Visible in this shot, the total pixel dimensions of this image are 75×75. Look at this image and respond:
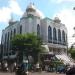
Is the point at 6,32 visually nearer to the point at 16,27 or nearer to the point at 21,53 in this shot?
the point at 16,27

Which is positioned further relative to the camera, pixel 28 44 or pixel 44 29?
pixel 44 29

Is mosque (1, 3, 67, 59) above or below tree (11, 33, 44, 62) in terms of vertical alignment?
above

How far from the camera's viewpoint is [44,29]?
236 feet

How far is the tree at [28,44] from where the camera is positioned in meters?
51.9

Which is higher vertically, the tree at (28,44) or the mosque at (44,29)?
the mosque at (44,29)

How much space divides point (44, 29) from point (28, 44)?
21299mm

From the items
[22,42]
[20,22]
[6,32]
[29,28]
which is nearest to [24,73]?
[22,42]

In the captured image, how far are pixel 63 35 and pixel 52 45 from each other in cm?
750

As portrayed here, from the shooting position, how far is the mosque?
→ 70.2 meters

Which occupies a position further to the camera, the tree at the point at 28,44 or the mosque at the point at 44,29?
the mosque at the point at 44,29

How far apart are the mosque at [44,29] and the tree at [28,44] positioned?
1505 cm

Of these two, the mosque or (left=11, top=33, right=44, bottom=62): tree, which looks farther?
the mosque

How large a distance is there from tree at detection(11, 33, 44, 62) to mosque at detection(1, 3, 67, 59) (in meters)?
15.0

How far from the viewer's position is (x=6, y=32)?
3268 inches
